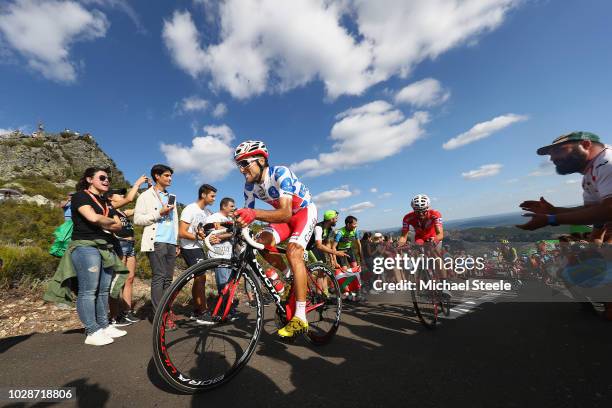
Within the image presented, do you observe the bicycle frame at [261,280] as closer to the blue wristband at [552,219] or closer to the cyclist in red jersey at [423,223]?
the blue wristband at [552,219]

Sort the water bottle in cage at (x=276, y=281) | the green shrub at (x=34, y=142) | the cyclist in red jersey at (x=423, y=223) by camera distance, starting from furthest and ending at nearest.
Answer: the green shrub at (x=34, y=142)
the cyclist in red jersey at (x=423, y=223)
the water bottle in cage at (x=276, y=281)

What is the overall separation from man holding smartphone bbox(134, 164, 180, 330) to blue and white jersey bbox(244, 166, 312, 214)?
6.35ft

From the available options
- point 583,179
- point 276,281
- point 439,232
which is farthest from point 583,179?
point 276,281

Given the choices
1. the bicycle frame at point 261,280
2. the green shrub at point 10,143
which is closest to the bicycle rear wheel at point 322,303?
the bicycle frame at point 261,280

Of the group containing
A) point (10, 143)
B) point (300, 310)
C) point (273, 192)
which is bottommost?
point (300, 310)

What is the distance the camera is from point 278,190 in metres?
3.56

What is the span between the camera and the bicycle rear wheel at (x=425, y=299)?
15.5 ft

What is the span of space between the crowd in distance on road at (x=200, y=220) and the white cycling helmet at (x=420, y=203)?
520 mm

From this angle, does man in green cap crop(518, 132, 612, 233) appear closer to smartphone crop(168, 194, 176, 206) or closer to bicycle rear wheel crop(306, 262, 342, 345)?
bicycle rear wheel crop(306, 262, 342, 345)

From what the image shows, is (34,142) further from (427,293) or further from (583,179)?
(583,179)

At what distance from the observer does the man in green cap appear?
2.49m

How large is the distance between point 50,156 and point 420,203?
277 feet

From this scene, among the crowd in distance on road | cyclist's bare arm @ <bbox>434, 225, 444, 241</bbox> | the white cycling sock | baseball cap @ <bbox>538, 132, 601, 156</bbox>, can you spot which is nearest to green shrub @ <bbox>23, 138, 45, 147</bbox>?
the crowd in distance on road

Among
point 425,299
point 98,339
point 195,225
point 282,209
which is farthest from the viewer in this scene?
point 195,225
